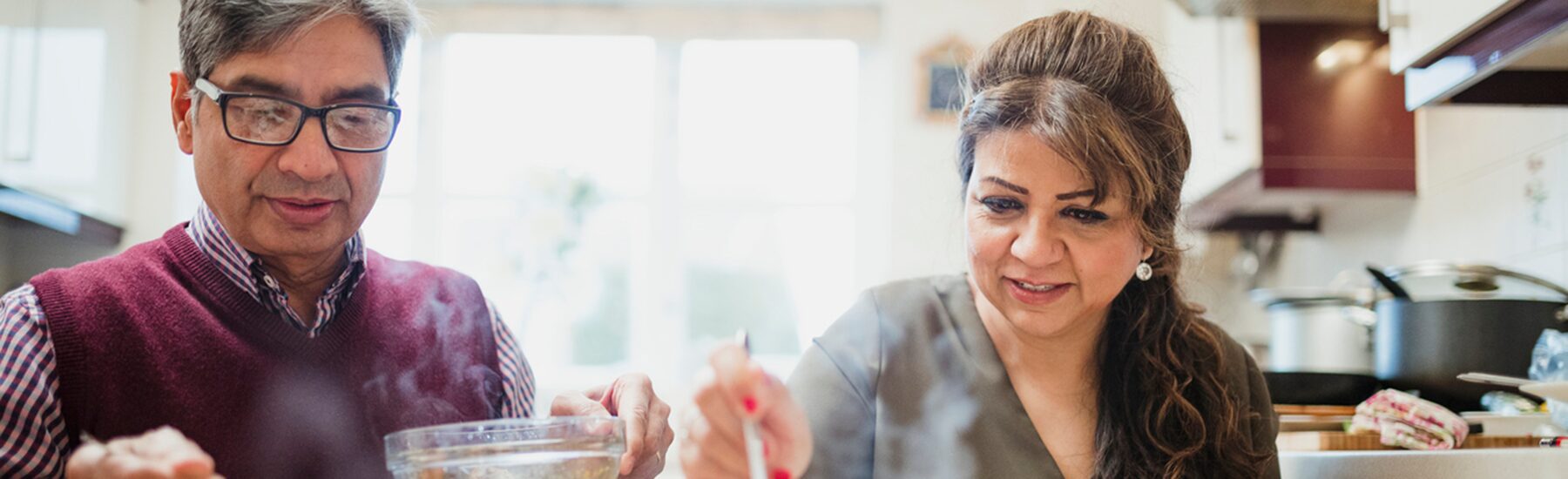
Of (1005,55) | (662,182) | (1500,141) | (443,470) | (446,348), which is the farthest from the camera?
(662,182)

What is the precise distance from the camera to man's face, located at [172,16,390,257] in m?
1.04

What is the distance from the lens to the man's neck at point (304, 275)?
1149 mm

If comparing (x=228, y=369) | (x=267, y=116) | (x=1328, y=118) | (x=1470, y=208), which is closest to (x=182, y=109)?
(x=267, y=116)

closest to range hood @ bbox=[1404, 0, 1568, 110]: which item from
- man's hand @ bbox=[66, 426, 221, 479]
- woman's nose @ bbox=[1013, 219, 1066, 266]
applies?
woman's nose @ bbox=[1013, 219, 1066, 266]

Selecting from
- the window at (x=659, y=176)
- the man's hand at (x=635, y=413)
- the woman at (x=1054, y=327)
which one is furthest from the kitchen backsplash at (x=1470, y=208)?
the window at (x=659, y=176)

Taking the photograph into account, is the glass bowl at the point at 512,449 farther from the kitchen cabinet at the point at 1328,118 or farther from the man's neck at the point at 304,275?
the kitchen cabinet at the point at 1328,118

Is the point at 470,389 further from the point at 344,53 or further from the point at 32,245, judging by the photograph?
the point at 32,245

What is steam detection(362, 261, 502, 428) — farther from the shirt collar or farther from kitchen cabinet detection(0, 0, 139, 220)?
kitchen cabinet detection(0, 0, 139, 220)

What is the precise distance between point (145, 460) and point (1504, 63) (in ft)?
5.24

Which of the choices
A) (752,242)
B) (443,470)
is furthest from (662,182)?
(443,470)

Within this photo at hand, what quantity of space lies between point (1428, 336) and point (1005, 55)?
95 cm

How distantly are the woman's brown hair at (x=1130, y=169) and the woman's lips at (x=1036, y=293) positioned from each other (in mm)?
108

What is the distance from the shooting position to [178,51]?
1123mm

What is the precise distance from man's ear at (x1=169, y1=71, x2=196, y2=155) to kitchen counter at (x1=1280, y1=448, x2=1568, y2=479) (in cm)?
126
